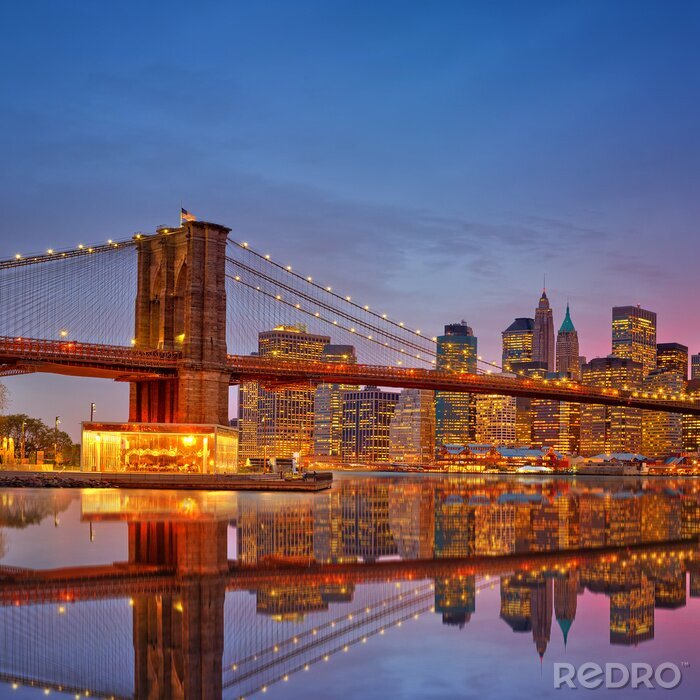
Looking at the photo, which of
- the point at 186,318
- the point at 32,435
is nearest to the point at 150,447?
the point at 186,318

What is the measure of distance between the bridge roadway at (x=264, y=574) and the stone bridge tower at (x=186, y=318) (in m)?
44.0

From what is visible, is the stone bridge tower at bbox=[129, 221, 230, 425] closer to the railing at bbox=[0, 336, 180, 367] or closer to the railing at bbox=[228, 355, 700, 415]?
the railing at bbox=[0, 336, 180, 367]

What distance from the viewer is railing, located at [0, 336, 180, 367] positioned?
5856cm

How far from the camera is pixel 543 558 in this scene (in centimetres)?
2253

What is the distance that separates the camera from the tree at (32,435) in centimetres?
9269

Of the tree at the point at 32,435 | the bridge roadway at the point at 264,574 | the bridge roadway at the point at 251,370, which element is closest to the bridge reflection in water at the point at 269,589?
the bridge roadway at the point at 264,574

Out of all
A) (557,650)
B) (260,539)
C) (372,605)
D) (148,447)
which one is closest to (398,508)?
(260,539)

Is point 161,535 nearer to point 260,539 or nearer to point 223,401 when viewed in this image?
point 260,539

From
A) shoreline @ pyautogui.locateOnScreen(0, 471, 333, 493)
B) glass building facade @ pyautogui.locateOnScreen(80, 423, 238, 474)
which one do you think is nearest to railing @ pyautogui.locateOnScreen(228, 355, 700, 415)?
glass building facade @ pyautogui.locateOnScreen(80, 423, 238, 474)

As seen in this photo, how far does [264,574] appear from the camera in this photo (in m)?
18.7

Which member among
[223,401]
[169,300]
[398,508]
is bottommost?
[398,508]

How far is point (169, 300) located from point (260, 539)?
44344 mm

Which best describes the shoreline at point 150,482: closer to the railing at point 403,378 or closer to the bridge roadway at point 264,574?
the railing at point 403,378

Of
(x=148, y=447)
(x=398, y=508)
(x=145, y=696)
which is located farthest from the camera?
(x=148, y=447)
